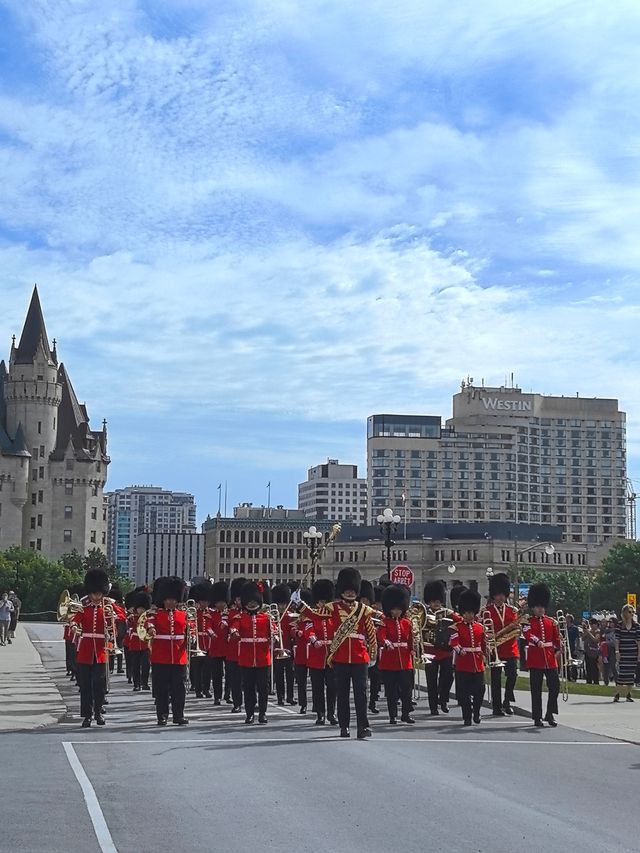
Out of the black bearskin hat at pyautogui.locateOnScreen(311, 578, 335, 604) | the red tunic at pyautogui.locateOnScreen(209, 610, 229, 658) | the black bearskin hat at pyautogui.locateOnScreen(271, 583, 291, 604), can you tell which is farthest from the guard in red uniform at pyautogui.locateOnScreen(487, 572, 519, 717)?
the black bearskin hat at pyautogui.locateOnScreen(271, 583, 291, 604)

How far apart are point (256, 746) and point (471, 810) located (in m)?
5.50

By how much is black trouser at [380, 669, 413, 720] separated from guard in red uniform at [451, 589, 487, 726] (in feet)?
2.62

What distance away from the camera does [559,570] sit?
160750 millimetres

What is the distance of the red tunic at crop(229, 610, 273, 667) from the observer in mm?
19984

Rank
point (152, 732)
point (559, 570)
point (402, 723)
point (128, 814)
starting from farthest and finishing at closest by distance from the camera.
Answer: point (559, 570) → point (402, 723) → point (152, 732) → point (128, 814)

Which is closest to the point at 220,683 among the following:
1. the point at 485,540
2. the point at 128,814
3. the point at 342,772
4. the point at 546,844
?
the point at 342,772

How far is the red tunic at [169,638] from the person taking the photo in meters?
19.4

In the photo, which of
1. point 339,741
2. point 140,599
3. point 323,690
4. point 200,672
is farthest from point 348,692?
point 140,599

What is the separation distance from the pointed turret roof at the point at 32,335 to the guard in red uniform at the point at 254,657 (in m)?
141

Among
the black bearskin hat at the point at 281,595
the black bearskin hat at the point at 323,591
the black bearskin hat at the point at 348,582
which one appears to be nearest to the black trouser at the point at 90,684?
the black bearskin hat at the point at 348,582

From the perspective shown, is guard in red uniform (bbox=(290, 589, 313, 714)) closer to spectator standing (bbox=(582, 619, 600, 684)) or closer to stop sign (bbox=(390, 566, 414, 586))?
stop sign (bbox=(390, 566, 414, 586))

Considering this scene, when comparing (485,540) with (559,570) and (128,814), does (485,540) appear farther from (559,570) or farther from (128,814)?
(128,814)

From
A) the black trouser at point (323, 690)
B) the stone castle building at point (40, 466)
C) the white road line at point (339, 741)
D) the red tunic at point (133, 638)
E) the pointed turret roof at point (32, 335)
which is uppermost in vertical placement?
the pointed turret roof at point (32, 335)

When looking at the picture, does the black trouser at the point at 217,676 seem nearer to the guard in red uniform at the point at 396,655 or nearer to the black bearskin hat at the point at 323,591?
the black bearskin hat at the point at 323,591
